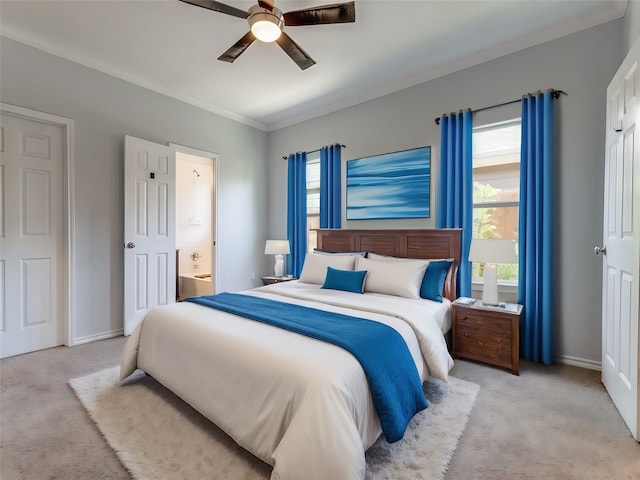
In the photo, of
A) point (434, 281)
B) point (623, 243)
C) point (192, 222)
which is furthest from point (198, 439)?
point (192, 222)

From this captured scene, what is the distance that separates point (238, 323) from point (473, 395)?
68.8 inches

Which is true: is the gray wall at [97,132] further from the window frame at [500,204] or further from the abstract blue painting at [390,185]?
the window frame at [500,204]

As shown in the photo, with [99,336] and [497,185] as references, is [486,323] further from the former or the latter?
[99,336]

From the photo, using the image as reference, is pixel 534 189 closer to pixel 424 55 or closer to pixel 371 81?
pixel 424 55

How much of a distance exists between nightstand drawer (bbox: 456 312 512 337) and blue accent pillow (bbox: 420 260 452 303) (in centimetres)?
26

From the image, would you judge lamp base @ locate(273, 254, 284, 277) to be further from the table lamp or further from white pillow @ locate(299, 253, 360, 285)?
the table lamp

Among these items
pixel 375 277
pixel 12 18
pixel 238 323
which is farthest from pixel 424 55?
pixel 12 18

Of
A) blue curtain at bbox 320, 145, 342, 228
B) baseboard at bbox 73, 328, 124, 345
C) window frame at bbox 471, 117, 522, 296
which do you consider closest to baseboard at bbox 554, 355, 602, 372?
window frame at bbox 471, 117, 522, 296

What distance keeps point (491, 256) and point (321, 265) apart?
1699mm

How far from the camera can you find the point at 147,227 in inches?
146

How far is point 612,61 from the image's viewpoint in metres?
2.56

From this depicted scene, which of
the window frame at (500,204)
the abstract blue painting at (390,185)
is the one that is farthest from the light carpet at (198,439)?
the abstract blue painting at (390,185)

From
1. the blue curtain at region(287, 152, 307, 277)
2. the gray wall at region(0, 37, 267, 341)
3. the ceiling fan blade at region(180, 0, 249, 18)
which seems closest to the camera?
the ceiling fan blade at region(180, 0, 249, 18)

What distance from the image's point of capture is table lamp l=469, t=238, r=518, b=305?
261 cm
